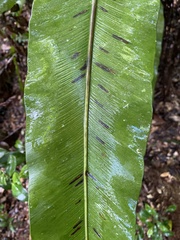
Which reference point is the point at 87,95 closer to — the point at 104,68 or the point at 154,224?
the point at 104,68

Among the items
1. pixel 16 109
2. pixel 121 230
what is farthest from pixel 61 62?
pixel 16 109

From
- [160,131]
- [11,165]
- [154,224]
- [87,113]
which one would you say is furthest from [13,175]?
[160,131]

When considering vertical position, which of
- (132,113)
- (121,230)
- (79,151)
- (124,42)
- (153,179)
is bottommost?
(153,179)

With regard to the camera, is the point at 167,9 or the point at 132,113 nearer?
the point at 132,113

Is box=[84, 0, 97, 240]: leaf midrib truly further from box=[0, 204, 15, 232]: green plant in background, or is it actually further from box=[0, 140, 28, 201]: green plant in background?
box=[0, 204, 15, 232]: green plant in background

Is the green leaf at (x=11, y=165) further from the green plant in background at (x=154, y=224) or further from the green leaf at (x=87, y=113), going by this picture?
the green plant in background at (x=154, y=224)

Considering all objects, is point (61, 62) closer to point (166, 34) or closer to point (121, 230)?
point (121, 230)

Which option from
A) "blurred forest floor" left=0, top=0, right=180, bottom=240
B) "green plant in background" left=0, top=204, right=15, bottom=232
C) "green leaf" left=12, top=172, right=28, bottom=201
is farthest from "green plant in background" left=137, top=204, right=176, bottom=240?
"green plant in background" left=0, top=204, right=15, bottom=232
